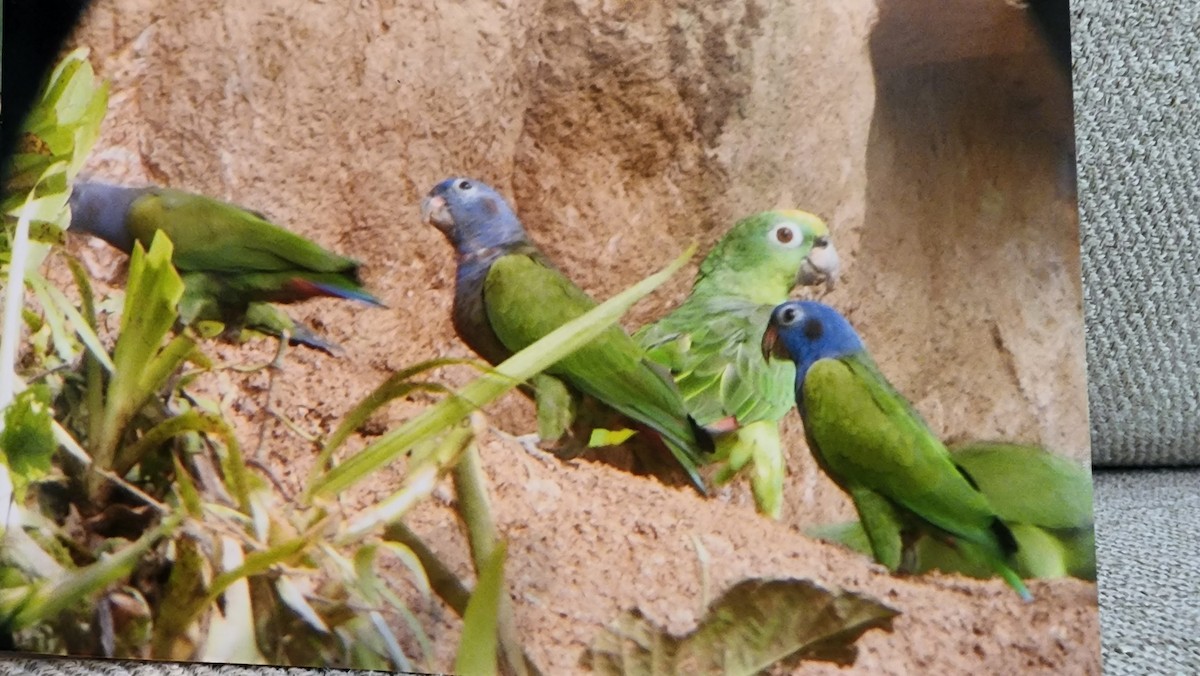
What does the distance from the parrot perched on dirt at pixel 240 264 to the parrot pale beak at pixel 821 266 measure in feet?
0.72

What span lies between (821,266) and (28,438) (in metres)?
0.41

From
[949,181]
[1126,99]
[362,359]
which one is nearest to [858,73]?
[949,181]

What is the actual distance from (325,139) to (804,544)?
315 mm

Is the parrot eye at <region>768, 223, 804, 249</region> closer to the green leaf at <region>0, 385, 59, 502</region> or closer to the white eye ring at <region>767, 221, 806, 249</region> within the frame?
the white eye ring at <region>767, 221, 806, 249</region>

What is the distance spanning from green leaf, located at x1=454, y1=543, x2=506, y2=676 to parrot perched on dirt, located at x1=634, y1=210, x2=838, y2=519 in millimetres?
118

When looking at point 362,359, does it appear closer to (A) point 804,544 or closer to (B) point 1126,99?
(A) point 804,544

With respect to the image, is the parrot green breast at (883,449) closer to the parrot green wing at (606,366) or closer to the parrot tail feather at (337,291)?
the parrot green wing at (606,366)

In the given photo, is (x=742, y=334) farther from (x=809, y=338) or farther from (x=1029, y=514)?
(x=1029, y=514)

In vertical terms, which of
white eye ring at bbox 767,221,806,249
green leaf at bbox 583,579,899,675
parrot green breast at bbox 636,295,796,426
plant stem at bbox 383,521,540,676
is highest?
white eye ring at bbox 767,221,806,249

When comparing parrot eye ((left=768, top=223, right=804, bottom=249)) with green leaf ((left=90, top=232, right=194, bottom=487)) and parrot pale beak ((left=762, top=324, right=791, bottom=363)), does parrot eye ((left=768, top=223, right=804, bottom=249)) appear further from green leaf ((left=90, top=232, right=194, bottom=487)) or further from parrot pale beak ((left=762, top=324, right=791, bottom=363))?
green leaf ((left=90, top=232, right=194, bottom=487))

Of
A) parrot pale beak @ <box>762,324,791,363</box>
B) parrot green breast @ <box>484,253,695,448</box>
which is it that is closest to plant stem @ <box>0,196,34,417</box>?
parrot green breast @ <box>484,253,695,448</box>

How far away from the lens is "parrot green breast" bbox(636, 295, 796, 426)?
50cm

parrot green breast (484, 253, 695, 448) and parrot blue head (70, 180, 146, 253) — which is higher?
parrot blue head (70, 180, 146, 253)

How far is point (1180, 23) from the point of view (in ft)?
1.87
